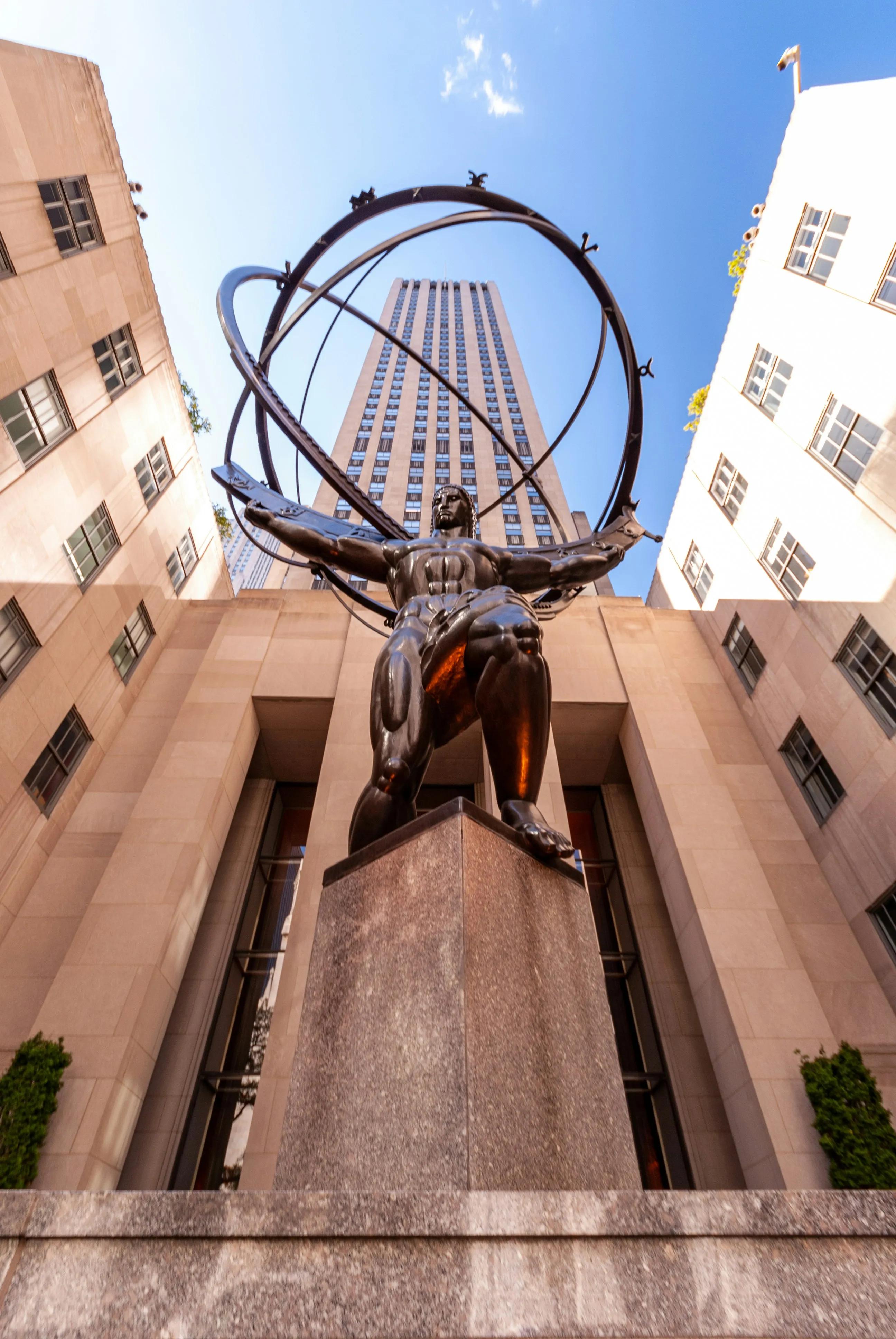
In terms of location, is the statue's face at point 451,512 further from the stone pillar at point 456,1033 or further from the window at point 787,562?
the window at point 787,562

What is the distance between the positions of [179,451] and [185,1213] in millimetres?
19309

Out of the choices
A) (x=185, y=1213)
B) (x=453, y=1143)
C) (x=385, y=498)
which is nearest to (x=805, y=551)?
(x=453, y=1143)

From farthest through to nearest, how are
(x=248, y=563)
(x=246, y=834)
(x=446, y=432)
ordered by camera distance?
(x=248, y=563)
(x=446, y=432)
(x=246, y=834)

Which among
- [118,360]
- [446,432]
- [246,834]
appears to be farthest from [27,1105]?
[446,432]

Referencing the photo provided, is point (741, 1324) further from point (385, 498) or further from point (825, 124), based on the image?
point (385, 498)

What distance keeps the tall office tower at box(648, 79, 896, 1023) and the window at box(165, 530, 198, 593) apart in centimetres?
1388

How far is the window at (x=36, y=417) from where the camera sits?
40.0 feet

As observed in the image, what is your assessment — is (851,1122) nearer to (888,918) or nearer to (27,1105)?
(888,918)

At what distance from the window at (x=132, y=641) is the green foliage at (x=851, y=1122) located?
14486 mm

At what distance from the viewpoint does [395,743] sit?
206 inches

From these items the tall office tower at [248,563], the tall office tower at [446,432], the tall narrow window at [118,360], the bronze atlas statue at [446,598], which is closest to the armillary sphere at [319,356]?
the bronze atlas statue at [446,598]

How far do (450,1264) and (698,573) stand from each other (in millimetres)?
18844

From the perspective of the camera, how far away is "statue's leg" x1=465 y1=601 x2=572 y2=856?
4.96 meters

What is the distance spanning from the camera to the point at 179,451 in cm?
1859
